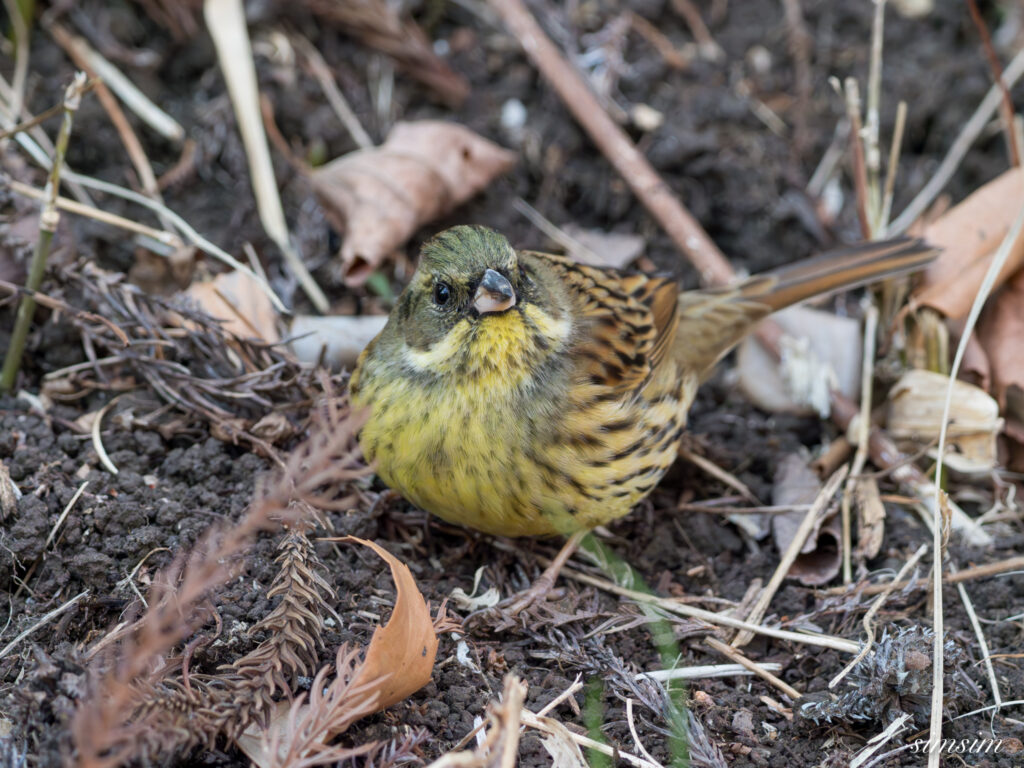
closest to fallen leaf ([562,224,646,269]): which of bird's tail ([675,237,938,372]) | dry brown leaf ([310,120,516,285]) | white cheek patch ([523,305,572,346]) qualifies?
dry brown leaf ([310,120,516,285])

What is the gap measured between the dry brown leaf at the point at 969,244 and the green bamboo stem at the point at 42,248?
10.6 ft

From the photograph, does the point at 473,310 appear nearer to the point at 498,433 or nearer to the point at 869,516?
the point at 498,433

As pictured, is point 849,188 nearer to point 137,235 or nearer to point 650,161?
point 650,161

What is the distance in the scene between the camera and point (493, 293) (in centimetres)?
309

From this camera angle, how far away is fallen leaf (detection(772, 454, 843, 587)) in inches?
145

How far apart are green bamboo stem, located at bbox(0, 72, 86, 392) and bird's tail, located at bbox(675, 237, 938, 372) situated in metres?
2.33

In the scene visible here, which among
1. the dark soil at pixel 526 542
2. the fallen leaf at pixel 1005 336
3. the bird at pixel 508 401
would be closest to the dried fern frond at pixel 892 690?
the dark soil at pixel 526 542

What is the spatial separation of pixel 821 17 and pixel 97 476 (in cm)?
438

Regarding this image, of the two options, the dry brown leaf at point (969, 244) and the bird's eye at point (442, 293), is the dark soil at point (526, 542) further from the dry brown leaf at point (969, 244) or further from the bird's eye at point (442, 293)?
the bird's eye at point (442, 293)

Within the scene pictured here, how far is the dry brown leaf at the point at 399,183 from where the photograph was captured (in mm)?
4547

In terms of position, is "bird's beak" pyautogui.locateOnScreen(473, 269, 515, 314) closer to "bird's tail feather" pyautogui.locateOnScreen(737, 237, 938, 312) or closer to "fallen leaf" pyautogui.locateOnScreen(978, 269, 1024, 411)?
"bird's tail feather" pyautogui.locateOnScreen(737, 237, 938, 312)

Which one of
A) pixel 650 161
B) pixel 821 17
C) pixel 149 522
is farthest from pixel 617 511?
pixel 821 17

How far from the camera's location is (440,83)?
525cm

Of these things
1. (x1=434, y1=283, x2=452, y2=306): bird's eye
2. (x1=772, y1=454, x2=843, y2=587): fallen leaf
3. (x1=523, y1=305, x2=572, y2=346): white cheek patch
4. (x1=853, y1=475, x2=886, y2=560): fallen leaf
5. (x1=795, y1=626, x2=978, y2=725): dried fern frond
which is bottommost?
(x1=772, y1=454, x2=843, y2=587): fallen leaf
